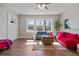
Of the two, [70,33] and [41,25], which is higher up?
[41,25]

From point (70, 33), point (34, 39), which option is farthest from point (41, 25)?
A: point (70, 33)

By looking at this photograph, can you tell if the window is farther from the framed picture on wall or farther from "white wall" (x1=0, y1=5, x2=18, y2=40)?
"white wall" (x1=0, y1=5, x2=18, y2=40)

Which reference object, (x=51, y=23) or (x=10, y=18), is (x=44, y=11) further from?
(x=10, y=18)

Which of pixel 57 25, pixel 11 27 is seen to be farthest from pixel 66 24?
pixel 11 27

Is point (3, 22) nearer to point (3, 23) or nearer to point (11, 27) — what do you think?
point (3, 23)

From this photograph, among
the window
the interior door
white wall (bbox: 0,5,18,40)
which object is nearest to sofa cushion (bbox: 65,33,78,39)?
the window

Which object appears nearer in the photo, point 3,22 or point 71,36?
point 3,22

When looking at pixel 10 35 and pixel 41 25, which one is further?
pixel 41 25

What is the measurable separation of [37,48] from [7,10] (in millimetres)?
1080

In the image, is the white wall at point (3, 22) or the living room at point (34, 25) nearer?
the white wall at point (3, 22)

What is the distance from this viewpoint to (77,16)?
1.95m

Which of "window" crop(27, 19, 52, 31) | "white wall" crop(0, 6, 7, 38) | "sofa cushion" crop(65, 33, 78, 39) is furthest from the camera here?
"window" crop(27, 19, 52, 31)

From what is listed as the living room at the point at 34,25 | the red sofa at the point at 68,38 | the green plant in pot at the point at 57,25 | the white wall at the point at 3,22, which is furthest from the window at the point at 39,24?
the white wall at the point at 3,22

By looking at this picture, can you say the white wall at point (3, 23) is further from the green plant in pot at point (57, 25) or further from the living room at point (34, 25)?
the green plant in pot at point (57, 25)
